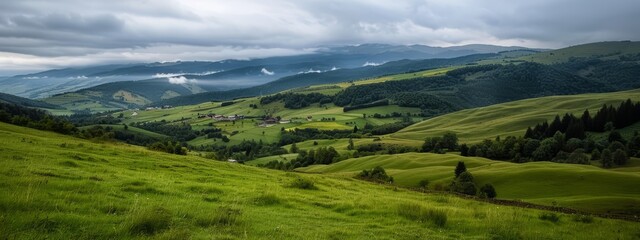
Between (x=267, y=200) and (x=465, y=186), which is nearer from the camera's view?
(x=267, y=200)

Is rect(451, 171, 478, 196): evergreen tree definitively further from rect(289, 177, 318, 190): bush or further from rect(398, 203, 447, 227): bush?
Answer: rect(398, 203, 447, 227): bush

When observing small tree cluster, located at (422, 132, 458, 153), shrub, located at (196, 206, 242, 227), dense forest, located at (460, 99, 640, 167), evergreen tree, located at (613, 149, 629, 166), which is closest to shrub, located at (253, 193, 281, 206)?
shrub, located at (196, 206, 242, 227)

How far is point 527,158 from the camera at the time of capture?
111m

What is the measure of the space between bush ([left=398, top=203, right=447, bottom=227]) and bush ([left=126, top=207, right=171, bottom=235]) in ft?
36.7

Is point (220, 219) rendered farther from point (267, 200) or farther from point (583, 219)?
point (583, 219)

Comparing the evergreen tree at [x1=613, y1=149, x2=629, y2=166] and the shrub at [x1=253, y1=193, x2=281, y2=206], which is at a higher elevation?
the shrub at [x1=253, y1=193, x2=281, y2=206]

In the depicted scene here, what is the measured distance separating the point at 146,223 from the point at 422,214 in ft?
39.9

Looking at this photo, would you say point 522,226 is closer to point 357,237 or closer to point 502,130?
point 357,237

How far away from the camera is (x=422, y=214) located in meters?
19.1

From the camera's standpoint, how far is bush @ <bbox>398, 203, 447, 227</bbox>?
1838 cm

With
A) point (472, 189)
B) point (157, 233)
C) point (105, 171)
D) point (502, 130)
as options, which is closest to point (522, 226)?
point (157, 233)

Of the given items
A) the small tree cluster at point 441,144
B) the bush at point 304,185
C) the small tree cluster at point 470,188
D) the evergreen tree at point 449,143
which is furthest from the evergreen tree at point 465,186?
the evergreen tree at point 449,143

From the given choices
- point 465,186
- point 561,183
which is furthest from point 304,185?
point 561,183

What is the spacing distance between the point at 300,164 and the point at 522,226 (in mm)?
124023
